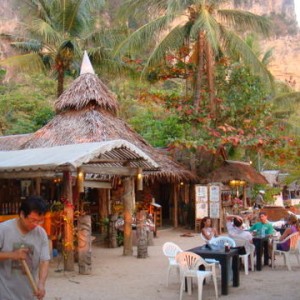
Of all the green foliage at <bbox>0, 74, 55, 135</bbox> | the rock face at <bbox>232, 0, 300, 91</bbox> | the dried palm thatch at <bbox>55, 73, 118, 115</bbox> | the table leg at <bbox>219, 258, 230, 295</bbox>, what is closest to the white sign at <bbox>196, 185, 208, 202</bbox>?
the dried palm thatch at <bbox>55, 73, 118, 115</bbox>

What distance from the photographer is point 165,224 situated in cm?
1939

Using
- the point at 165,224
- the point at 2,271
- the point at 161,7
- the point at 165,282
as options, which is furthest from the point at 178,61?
the point at 2,271

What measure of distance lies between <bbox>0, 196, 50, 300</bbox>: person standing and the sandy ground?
149 inches

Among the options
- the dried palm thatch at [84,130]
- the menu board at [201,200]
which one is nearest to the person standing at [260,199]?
the menu board at [201,200]

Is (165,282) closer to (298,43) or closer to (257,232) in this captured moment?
(257,232)

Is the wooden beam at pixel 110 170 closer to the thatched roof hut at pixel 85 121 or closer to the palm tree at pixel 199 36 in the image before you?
the thatched roof hut at pixel 85 121

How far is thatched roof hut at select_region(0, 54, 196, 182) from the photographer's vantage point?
14.0 metres

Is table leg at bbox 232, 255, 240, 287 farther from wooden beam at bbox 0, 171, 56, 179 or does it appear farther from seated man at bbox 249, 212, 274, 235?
wooden beam at bbox 0, 171, 56, 179

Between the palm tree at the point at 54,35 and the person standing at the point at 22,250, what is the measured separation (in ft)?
49.7

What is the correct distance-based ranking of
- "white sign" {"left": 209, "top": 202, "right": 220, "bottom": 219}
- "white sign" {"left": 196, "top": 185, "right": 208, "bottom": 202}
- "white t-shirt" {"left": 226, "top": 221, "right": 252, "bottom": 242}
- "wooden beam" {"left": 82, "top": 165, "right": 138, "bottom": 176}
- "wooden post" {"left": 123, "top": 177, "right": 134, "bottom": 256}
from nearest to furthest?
"white t-shirt" {"left": 226, "top": 221, "right": 252, "bottom": 242}
"wooden beam" {"left": 82, "top": 165, "right": 138, "bottom": 176}
"wooden post" {"left": 123, "top": 177, "right": 134, "bottom": 256}
"white sign" {"left": 209, "top": 202, "right": 220, "bottom": 219}
"white sign" {"left": 196, "top": 185, "right": 208, "bottom": 202}

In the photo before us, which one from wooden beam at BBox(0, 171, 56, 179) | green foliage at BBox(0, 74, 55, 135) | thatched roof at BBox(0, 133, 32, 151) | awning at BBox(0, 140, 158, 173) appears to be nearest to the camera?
awning at BBox(0, 140, 158, 173)

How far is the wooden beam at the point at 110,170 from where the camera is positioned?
9659mm

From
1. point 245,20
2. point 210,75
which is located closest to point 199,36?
point 210,75

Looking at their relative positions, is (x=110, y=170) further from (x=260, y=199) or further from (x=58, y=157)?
(x=260, y=199)
